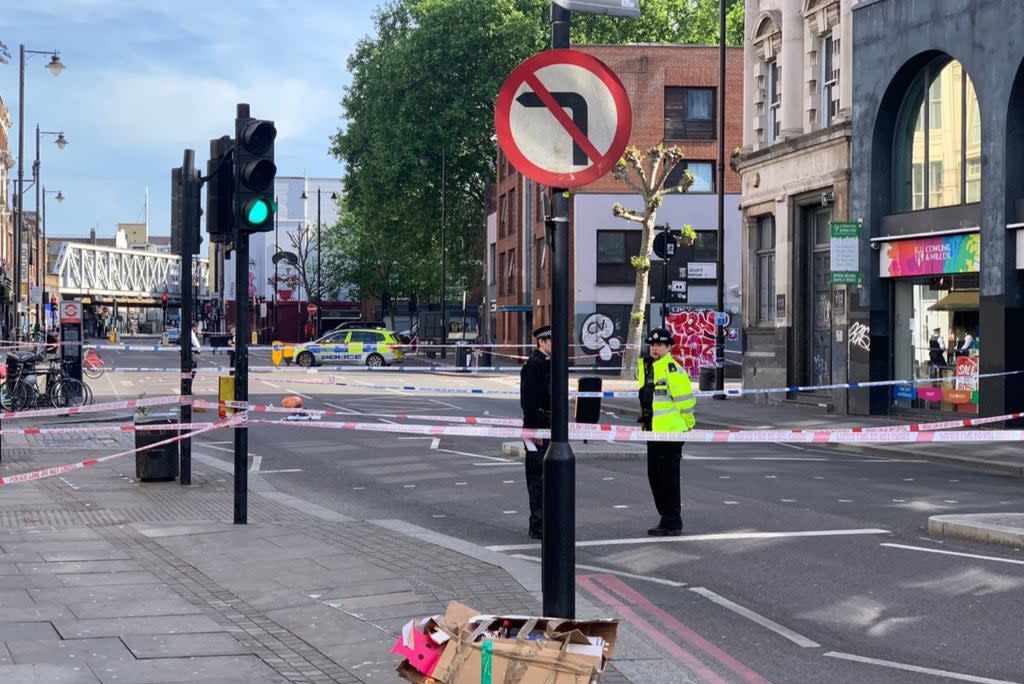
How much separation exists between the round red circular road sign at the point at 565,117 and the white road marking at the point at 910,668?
302cm

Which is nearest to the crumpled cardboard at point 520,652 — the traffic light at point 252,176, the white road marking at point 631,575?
the white road marking at point 631,575

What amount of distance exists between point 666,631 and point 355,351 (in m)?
50.7

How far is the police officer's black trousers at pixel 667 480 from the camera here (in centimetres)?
1180

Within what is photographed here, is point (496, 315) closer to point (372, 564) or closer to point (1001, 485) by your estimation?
point (1001, 485)

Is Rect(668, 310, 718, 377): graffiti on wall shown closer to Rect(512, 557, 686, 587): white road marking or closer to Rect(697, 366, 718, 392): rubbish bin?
Rect(697, 366, 718, 392): rubbish bin

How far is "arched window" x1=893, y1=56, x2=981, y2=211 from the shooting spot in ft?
83.5

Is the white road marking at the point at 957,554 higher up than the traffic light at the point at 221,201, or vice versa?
the traffic light at the point at 221,201

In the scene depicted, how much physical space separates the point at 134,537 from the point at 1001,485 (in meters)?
10.2

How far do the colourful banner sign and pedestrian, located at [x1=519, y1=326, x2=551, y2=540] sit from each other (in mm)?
14970

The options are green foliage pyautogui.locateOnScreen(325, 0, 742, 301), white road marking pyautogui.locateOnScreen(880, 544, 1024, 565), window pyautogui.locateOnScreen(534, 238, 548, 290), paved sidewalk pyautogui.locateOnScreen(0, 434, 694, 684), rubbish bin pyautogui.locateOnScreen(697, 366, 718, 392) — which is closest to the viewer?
paved sidewalk pyautogui.locateOnScreen(0, 434, 694, 684)

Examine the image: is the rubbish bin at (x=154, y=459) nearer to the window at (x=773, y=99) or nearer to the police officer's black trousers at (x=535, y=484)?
the police officer's black trousers at (x=535, y=484)

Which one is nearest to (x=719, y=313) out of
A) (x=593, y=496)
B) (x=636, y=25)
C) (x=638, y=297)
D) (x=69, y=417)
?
(x=638, y=297)

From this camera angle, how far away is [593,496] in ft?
48.2

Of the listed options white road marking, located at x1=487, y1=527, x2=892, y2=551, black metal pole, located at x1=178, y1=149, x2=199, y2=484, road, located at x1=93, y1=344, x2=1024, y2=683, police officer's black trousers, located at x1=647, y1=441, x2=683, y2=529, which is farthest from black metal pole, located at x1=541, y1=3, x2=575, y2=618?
black metal pole, located at x1=178, y1=149, x2=199, y2=484
